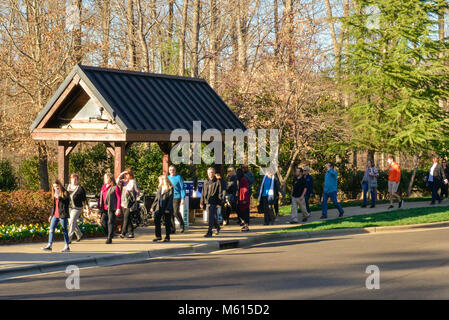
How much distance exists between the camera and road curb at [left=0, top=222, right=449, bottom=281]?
489 inches

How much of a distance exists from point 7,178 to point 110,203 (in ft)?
57.1

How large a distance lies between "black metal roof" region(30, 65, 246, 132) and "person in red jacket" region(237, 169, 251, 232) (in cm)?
174

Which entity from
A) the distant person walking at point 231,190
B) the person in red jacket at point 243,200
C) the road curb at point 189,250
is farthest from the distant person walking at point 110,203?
the distant person walking at point 231,190

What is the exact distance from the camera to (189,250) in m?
15.2

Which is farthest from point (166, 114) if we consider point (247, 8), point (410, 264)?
point (247, 8)

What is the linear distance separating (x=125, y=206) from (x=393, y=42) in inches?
674

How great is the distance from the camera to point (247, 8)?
33.7 meters

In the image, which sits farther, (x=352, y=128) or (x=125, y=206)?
(x=352, y=128)

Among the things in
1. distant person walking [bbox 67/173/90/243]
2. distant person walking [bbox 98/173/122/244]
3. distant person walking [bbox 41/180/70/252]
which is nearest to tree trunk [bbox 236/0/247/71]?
distant person walking [bbox 98/173/122/244]

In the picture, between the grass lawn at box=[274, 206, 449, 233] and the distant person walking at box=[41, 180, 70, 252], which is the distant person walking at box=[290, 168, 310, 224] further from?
the distant person walking at box=[41, 180, 70, 252]

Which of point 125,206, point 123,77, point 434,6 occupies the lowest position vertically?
point 125,206

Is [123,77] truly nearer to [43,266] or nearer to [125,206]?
[125,206]

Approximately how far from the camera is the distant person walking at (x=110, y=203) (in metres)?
15.9

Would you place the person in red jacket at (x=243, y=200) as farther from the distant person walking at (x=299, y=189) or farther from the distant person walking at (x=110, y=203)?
the distant person walking at (x=110, y=203)
